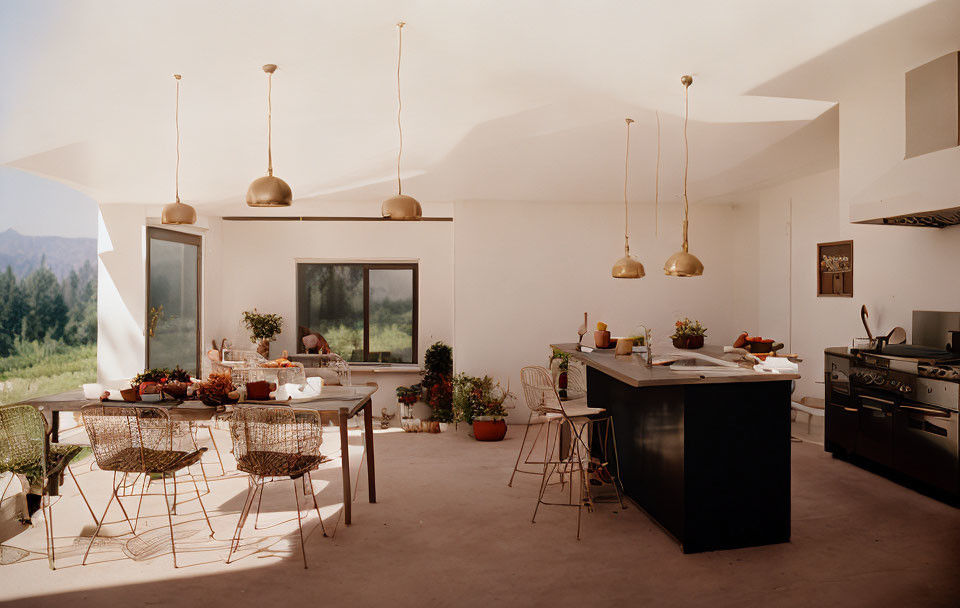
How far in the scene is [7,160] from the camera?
5.12 m

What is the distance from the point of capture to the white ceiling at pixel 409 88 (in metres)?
3.78

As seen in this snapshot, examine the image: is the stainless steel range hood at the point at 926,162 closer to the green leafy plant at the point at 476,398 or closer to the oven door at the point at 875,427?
the oven door at the point at 875,427

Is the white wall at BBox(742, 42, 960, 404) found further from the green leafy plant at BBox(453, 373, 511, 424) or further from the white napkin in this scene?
the green leafy plant at BBox(453, 373, 511, 424)

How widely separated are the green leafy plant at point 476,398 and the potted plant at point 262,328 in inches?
106

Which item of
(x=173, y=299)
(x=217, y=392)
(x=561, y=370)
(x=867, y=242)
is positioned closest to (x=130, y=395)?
(x=217, y=392)

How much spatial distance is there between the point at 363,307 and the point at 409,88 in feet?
14.2

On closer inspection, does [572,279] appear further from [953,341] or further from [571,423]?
[953,341]

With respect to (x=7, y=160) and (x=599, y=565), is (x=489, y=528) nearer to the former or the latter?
(x=599, y=565)

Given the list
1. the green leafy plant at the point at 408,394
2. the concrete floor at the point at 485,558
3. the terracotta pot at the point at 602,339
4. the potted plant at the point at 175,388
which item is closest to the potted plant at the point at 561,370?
the terracotta pot at the point at 602,339

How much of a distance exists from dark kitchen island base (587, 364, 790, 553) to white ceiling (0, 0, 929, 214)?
214cm

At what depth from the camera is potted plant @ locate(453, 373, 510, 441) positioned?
22.9 ft

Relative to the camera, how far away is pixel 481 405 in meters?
7.14

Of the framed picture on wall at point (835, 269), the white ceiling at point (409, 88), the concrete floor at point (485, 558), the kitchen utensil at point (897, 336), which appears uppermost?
the white ceiling at point (409, 88)

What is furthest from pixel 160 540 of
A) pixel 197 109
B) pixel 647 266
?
pixel 647 266
